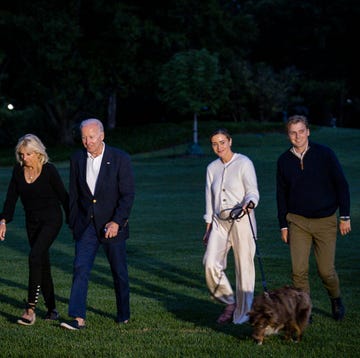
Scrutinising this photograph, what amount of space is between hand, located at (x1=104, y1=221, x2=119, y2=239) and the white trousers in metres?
0.99

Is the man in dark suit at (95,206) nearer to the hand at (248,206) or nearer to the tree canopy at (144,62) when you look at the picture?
the hand at (248,206)

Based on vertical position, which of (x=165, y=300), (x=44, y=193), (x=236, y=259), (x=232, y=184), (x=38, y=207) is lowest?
(x=165, y=300)

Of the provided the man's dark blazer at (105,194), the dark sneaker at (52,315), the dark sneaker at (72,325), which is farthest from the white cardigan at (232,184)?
the dark sneaker at (52,315)

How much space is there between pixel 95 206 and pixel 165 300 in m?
2.32

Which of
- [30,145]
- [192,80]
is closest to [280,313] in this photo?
[30,145]

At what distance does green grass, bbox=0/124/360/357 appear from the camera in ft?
25.1

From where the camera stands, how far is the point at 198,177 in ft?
121

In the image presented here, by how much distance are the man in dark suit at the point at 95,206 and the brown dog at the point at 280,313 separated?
5.94 ft

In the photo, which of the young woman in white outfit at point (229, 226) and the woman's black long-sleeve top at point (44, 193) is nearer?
the young woman in white outfit at point (229, 226)

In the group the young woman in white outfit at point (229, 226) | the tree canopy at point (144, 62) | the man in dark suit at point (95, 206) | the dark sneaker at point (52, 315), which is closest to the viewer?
the man in dark suit at point (95, 206)

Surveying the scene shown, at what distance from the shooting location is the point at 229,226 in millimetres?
8844

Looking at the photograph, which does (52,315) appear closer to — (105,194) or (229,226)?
(105,194)

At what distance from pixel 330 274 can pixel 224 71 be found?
177 ft

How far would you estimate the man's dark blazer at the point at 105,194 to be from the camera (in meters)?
8.70
